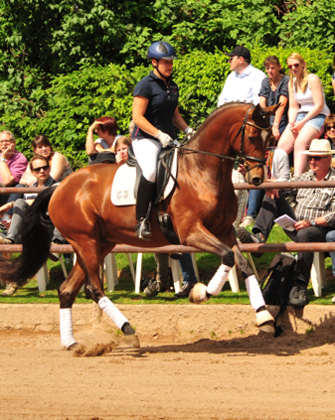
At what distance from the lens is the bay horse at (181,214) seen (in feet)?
22.2

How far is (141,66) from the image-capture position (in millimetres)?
13117

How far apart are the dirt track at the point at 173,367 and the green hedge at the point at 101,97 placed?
4.54 meters

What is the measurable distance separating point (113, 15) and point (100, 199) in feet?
22.3

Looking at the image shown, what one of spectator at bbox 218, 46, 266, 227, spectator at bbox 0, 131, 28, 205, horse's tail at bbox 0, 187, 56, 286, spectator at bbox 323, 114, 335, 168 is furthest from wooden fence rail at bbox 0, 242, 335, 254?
spectator at bbox 218, 46, 266, 227

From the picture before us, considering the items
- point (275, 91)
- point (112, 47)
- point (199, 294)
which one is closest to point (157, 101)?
point (199, 294)

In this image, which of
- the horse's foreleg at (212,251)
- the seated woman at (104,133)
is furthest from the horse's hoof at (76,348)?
the seated woman at (104,133)

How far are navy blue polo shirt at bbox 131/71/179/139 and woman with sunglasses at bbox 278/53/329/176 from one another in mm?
2214

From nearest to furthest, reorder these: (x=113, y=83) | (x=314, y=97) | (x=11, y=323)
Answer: (x=11, y=323) → (x=314, y=97) → (x=113, y=83)

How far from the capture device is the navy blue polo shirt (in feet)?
23.7

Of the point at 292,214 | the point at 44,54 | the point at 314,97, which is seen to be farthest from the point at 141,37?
the point at 292,214

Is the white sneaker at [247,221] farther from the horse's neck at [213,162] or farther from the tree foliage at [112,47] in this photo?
the tree foliage at [112,47]

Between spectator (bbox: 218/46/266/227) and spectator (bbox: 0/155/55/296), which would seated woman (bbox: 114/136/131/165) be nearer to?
spectator (bbox: 0/155/55/296)

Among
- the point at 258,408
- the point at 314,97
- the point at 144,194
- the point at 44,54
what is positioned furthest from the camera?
the point at 44,54

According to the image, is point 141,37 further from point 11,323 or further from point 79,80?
point 11,323
